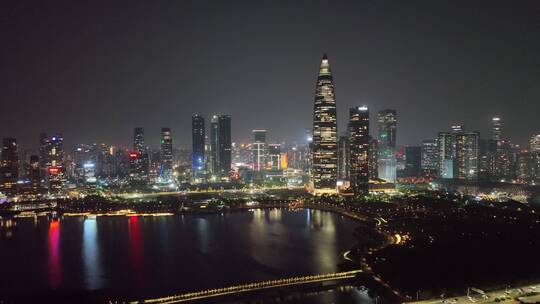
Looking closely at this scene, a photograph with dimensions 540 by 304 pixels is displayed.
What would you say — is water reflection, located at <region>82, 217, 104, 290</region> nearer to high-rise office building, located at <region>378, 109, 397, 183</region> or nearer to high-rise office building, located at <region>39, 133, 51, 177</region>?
high-rise office building, located at <region>39, 133, 51, 177</region>

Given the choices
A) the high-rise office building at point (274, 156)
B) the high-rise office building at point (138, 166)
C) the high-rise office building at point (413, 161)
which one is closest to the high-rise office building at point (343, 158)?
the high-rise office building at point (413, 161)

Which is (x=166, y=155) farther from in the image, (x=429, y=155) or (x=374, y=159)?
(x=429, y=155)

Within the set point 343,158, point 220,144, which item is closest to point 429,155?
point 343,158

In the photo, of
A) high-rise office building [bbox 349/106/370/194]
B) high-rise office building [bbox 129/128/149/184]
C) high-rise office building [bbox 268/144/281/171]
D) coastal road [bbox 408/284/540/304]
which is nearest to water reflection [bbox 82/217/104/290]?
coastal road [bbox 408/284/540/304]

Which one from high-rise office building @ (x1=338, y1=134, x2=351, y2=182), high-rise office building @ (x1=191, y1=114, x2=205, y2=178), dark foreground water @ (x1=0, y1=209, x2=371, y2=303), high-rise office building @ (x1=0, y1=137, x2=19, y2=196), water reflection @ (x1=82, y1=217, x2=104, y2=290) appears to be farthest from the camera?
high-rise office building @ (x1=191, y1=114, x2=205, y2=178)

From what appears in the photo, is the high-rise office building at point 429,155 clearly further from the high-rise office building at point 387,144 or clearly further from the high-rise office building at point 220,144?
the high-rise office building at point 220,144

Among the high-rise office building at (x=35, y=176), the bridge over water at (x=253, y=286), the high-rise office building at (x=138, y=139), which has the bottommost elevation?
the bridge over water at (x=253, y=286)

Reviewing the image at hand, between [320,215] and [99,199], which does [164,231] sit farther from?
[99,199]
